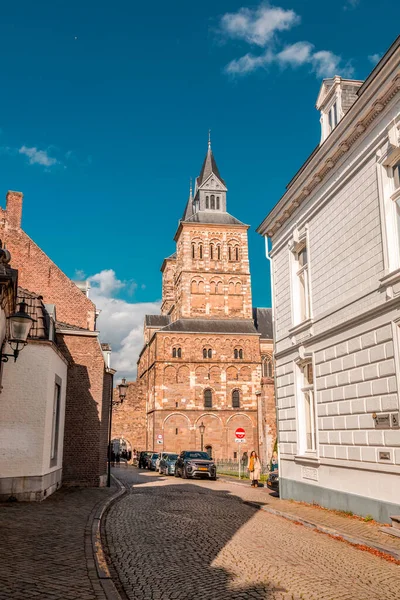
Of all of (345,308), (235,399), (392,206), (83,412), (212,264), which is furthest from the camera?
(212,264)

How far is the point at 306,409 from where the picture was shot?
50.0 ft

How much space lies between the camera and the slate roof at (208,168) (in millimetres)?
73275

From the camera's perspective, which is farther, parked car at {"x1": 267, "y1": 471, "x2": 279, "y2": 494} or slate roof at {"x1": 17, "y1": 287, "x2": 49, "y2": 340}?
parked car at {"x1": 267, "y1": 471, "x2": 279, "y2": 494}

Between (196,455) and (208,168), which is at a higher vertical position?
(208,168)

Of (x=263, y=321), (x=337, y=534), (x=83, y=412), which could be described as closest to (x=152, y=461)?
(x=83, y=412)

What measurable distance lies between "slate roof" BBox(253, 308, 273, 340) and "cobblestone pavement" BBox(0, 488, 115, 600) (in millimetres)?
59740

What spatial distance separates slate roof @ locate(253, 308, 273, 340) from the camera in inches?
2835

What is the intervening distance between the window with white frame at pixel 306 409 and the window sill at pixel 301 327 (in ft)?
3.09

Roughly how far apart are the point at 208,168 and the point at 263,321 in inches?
887

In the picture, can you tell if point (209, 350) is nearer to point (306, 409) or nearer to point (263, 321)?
point (263, 321)

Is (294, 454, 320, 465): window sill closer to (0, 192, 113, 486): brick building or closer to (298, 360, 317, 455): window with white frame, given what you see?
(298, 360, 317, 455): window with white frame

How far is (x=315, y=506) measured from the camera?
45.4 ft

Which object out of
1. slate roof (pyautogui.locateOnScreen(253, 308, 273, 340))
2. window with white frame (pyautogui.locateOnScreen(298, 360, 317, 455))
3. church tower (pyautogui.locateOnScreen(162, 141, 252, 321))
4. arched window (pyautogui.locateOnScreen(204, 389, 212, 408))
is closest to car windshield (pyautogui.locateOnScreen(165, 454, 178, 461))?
window with white frame (pyautogui.locateOnScreen(298, 360, 317, 455))

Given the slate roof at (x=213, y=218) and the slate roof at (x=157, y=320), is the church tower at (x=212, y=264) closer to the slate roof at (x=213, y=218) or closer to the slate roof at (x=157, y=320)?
the slate roof at (x=213, y=218)
